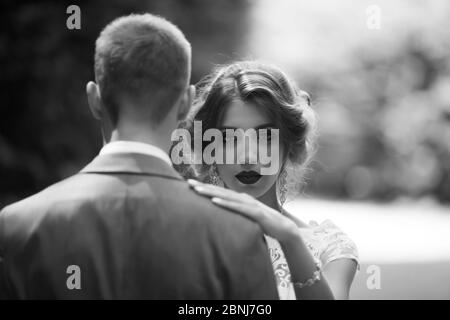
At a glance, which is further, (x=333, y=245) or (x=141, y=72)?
A: (x=333, y=245)

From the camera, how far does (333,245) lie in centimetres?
332

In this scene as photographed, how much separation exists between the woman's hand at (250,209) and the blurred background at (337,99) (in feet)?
19.7

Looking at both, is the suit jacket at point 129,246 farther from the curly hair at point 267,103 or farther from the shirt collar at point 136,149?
the curly hair at point 267,103

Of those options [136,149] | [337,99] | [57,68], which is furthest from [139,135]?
[337,99]


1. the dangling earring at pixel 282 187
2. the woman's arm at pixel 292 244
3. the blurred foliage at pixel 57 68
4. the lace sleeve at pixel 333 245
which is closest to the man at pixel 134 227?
the woman's arm at pixel 292 244

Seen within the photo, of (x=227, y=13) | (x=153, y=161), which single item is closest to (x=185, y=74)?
(x=153, y=161)

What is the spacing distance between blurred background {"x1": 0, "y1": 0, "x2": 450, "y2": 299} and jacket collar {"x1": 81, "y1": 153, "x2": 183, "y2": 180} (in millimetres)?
6337

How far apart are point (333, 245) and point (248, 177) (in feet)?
1.71

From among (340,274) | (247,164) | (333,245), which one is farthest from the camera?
(333,245)

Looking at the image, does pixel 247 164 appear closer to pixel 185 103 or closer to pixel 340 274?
pixel 340 274

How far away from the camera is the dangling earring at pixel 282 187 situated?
12.0 ft

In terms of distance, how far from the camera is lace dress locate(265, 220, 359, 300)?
3.20m
